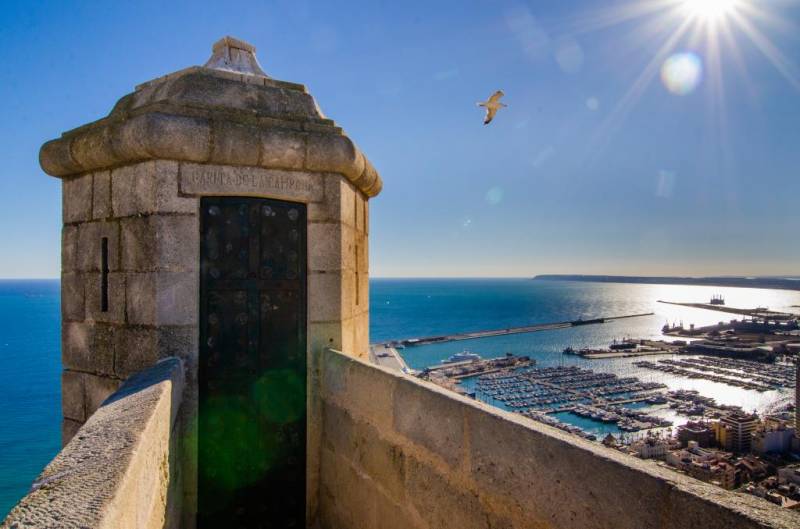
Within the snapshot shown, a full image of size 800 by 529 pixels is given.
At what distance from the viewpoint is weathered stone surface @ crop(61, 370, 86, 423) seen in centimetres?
382

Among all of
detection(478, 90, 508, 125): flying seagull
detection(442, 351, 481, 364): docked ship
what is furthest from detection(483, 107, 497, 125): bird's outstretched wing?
detection(442, 351, 481, 364): docked ship

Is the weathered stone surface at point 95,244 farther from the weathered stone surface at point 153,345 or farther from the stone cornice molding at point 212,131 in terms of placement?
the weathered stone surface at point 153,345

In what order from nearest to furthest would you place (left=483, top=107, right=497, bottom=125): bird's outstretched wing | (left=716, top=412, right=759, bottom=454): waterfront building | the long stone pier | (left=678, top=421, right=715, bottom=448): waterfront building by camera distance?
(left=483, top=107, right=497, bottom=125): bird's outstretched wing → (left=716, top=412, right=759, bottom=454): waterfront building → (left=678, top=421, right=715, bottom=448): waterfront building → the long stone pier

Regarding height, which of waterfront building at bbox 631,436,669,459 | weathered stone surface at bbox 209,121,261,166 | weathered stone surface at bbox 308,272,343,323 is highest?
weathered stone surface at bbox 209,121,261,166

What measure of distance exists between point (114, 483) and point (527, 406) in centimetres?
5031

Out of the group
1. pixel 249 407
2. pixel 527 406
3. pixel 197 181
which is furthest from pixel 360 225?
pixel 527 406

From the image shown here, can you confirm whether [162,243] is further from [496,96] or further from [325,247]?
[496,96]

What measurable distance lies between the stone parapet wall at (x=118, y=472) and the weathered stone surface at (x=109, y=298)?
95 cm

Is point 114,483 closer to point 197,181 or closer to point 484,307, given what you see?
point 197,181

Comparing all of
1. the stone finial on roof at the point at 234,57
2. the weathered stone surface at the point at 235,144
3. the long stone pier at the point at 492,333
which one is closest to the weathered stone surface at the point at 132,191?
the weathered stone surface at the point at 235,144

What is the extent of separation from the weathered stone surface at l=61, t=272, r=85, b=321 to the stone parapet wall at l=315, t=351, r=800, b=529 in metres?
2.03

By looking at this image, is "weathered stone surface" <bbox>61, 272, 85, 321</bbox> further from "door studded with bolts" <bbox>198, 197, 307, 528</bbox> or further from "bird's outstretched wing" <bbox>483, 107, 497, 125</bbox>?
"bird's outstretched wing" <bbox>483, 107, 497, 125</bbox>

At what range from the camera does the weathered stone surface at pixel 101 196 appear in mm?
3598

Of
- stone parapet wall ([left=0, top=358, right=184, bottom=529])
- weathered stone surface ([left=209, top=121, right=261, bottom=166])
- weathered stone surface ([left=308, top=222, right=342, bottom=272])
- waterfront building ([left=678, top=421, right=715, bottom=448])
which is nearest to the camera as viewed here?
stone parapet wall ([left=0, top=358, right=184, bottom=529])
